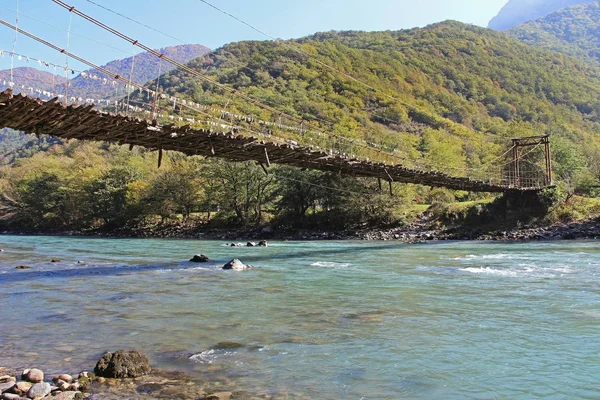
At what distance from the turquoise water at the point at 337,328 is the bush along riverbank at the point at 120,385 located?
211mm

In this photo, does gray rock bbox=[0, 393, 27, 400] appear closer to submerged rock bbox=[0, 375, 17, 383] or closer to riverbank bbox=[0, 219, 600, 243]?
submerged rock bbox=[0, 375, 17, 383]

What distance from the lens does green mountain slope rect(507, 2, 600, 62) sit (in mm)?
158125

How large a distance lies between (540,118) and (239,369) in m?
98.4

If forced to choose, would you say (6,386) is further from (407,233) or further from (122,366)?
(407,233)

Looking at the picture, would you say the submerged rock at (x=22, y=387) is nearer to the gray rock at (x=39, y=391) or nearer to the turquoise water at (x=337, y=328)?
the gray rock at (x=39, y=391)

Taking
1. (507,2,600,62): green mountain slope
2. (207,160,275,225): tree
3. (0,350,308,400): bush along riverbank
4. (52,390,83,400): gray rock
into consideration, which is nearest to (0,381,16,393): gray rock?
(0,350,308,400): bush along riverbank

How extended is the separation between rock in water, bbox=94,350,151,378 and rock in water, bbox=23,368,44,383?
0.51 metres

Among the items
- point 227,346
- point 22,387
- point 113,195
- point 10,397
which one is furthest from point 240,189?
point 10,397

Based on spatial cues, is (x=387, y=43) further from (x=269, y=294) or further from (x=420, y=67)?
(x=269, y=294)

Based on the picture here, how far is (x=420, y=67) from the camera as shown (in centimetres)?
10800

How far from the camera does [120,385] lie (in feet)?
15.7

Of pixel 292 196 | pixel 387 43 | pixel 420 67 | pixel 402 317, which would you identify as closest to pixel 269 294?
pixel 402 317

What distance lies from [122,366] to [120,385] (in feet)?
0.96

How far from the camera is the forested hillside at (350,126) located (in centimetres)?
3956
